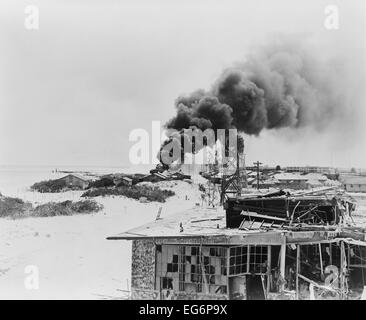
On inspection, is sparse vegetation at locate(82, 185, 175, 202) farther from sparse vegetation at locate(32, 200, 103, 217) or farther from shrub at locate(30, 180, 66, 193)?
shrub at locate(30, 180, 66, 193)

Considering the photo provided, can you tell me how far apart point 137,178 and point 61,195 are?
168 cm

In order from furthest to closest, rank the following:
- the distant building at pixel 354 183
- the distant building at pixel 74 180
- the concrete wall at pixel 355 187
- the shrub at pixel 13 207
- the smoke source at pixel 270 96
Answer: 1. the concrete wall at pixel 355 187
2. the distant building at pixel 354 183
3. the distant building at pixel 74 180
4. the smoke source at pixel 270 96
5. the shrub at pixel 13 207

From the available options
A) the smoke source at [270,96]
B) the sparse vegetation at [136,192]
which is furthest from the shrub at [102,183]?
the smoke source at [270,96]

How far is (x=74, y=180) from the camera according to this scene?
31.8ft

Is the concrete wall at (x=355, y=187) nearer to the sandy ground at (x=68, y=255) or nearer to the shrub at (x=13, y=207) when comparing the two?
the sandy ground at (x=68, y=255)

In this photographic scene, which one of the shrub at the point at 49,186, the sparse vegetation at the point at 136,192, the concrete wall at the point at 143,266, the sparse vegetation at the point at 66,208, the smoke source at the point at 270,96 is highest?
the smoke source at the point at 270,96

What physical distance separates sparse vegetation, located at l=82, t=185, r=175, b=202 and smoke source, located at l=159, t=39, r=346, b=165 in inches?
44.4

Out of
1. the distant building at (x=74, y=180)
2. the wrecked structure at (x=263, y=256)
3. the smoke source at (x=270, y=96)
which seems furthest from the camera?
the distant building at (x=74, y=180)

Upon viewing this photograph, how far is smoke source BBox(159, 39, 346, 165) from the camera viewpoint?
9.47 metres

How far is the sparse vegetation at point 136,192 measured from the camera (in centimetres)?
966

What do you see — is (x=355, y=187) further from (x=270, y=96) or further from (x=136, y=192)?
(x=136, y=192)

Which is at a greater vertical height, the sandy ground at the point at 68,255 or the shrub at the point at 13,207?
the shrub at the point at 13,207

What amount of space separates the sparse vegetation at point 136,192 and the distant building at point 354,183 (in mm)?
3824

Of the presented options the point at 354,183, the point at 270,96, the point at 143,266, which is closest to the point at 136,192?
the point at 143,266
